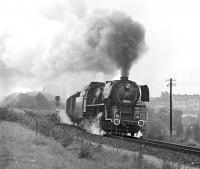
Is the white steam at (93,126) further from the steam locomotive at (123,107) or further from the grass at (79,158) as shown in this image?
the grass at (79,158)

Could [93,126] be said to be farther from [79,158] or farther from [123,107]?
[79,158]

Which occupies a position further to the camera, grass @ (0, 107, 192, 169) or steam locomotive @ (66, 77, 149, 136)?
steam locomotive @ (66, 77, 149, 136)

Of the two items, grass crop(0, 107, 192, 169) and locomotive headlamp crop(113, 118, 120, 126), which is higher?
locomotive headlamp crop(113, 118, 120, 126)

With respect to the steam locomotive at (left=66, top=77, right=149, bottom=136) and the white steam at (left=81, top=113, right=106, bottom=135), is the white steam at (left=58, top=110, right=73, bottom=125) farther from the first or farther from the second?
the steam locomotive at (left=66, top=77, right=149, bottom=136)

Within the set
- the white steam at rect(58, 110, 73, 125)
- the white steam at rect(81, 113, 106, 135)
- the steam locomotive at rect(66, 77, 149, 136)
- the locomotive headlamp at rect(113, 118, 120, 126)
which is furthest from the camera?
the white steam at rect(58, 110, 73, 125)

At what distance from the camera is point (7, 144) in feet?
47.4

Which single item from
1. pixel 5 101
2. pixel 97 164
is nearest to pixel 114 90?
pixel 97 164

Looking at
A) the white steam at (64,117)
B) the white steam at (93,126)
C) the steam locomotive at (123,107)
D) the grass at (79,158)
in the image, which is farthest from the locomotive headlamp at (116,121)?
the white steam at (64,117)

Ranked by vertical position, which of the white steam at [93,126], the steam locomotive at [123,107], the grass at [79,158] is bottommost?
the grass at [79,158]

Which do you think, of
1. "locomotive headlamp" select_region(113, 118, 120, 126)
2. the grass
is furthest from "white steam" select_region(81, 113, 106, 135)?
the grass

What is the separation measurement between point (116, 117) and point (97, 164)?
12104mm

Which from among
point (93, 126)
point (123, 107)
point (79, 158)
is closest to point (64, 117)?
point (93, 126)

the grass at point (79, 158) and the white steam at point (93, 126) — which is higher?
the white steam at point (93, 126)

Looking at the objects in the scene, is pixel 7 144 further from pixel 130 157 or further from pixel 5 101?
pixel 5 101
